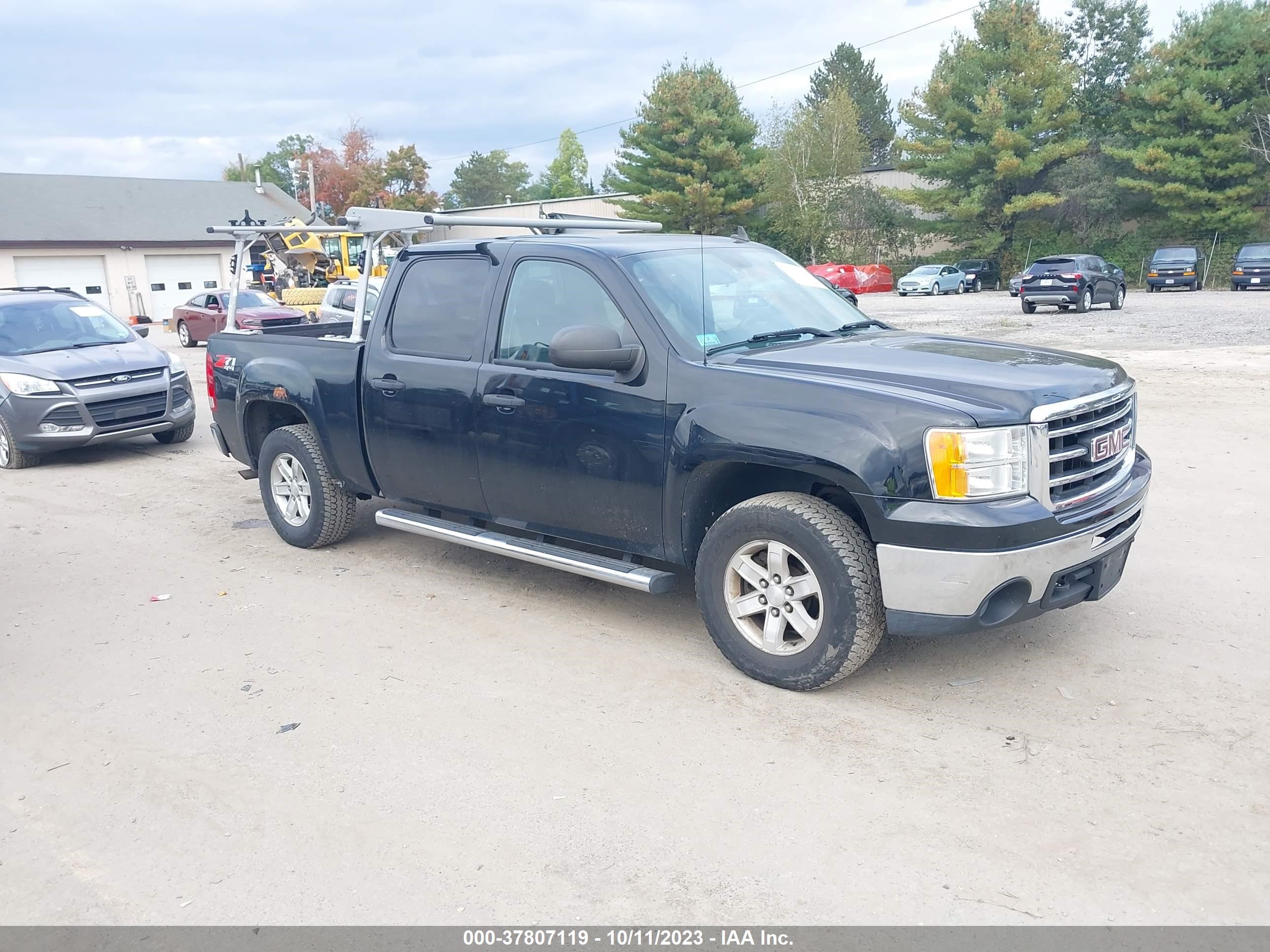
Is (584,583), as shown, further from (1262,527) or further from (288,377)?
(1262,527)

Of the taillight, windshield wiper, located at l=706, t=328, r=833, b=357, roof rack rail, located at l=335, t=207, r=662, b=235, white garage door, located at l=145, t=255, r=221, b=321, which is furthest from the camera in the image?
white garage door, located at l=145, t=255, r=221, b=321

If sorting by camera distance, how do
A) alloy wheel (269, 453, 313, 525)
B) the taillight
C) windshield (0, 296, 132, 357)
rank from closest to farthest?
1. alloy wheel (269, 453, 313, 525)
2. the taillight
3. windshield (0, 296, 132, 357)

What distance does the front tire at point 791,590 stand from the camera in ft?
14.3

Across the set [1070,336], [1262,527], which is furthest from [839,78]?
[1262,527]

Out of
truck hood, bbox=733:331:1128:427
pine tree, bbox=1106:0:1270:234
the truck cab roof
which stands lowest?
truck hood, bbox=733:331:1128:427

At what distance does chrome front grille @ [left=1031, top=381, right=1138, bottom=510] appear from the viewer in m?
4.20

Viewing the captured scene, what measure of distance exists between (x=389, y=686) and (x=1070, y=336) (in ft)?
61.6

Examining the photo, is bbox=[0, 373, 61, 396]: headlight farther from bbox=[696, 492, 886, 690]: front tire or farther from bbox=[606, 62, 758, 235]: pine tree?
bbox=[606, 62, 758, 235]: pine tree

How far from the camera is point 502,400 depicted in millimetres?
5523

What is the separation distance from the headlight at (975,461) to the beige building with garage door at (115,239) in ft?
145

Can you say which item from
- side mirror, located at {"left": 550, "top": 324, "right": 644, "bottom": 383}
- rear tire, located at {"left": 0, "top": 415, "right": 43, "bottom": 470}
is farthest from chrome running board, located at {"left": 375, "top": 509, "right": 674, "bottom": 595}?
rear tire, located at {"left": 0, "top": 415, "right": 43, "bottom": 470}

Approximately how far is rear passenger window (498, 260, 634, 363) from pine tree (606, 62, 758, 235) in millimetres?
41576

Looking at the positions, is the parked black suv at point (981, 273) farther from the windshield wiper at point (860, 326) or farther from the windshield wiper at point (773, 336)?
the windshield wiper at point (773, 336)
